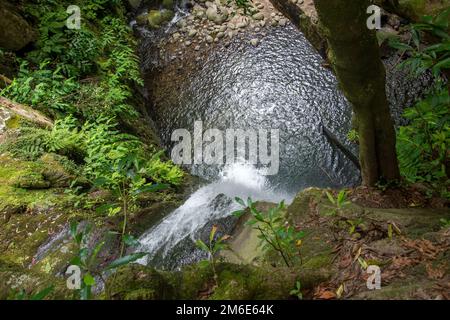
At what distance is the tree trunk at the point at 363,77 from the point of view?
2531 millimetres

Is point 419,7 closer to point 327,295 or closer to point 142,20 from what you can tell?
point 327,295

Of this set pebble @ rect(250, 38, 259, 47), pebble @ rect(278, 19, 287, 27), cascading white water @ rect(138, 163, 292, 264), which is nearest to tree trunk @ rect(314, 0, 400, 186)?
cascading white water @ rect(138, 163, 292, 264)

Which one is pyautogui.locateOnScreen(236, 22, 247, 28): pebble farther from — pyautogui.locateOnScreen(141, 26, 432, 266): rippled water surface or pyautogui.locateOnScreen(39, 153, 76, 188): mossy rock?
pyautogui.locateOnScreen(39, 153, 76, 188): mossy rock

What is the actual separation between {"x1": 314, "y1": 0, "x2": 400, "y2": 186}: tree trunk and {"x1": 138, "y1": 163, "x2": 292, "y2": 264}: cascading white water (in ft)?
7.87

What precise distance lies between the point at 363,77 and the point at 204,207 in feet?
11.8

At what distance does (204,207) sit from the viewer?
6.00 meters

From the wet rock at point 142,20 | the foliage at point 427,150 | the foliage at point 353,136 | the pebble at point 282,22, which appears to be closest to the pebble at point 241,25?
the pebble at point 282,22

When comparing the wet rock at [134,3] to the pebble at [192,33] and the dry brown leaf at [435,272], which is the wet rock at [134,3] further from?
the dry brown leaf at [435,272]

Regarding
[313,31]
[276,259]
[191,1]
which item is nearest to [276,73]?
[313,31]

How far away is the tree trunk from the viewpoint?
2.53 metres

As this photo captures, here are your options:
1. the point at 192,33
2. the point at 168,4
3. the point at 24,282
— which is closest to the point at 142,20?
the point at 168,4
